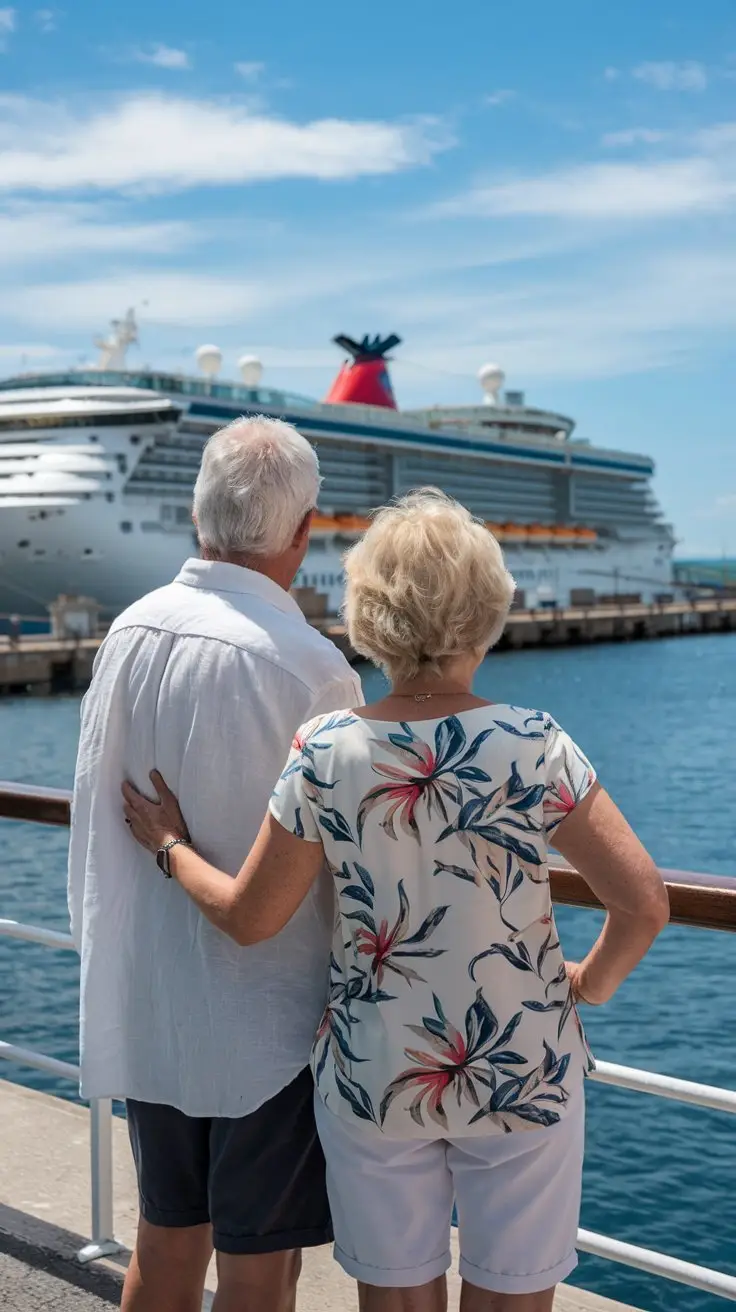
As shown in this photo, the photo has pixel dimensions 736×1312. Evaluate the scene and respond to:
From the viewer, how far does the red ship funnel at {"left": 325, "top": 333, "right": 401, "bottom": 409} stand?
49.7m

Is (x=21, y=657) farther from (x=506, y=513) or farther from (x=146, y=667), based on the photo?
(x=506, y=513)

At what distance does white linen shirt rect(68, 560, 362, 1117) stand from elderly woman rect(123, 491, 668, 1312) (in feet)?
0.45

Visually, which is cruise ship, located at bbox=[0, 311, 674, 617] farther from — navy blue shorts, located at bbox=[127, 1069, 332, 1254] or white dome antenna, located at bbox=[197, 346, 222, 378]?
navy blue shorts, located at bbox=[127, 1069, 332, 1254]

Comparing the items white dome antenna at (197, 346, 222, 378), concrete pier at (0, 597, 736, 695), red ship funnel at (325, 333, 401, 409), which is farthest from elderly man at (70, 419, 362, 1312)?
red ship funnel at (325, 333, 401, 409)

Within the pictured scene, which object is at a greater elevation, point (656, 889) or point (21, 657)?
point (656, 889)

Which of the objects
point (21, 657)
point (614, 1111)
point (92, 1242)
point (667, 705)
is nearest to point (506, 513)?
point (667, 705)

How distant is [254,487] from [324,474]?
144 feet

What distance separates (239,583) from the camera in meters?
1.73

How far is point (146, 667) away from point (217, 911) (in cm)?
30

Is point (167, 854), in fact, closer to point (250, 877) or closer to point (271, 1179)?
point (250, 877)

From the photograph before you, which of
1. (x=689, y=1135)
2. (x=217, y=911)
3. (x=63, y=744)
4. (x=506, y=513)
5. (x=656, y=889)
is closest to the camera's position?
(x=656, y=889)

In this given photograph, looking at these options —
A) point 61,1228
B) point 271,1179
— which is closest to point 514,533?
point 61,1228

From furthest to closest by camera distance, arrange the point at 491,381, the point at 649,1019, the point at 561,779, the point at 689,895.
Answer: the point at 491,381 → the point at 649,1019 → the point at 689,895 → the point at 561,779

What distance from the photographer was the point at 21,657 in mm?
26891
